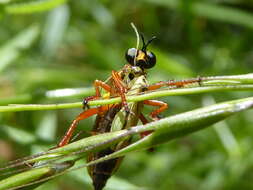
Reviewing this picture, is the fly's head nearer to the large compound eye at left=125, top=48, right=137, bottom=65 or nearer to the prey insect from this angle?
the large compound eye at left=125, top=48, right=137, bottom=65

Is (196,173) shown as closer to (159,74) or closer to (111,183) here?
(159,74)

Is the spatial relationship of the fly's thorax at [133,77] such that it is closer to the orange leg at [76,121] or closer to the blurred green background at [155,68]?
the orange leg at [76,121]

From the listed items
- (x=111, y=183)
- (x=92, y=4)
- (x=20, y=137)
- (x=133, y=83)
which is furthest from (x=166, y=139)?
(x=92, y=4)

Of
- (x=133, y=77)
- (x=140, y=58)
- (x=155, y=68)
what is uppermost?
(x=155, y=68)

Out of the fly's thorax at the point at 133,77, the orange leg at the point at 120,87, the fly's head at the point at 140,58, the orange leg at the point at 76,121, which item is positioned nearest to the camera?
the orange leg at the point at 120,87

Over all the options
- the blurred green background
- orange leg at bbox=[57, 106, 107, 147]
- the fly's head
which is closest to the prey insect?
orange leg at bbox=[57, 106, 107, 147]

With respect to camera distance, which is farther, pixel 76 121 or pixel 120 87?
pixel 76 121

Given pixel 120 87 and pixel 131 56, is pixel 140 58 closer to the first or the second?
pixel 131 56

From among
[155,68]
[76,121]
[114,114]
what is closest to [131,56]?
[114,114]

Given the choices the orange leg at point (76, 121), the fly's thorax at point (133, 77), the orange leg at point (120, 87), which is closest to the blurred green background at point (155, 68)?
the fly's thorax at point (133, 77)
